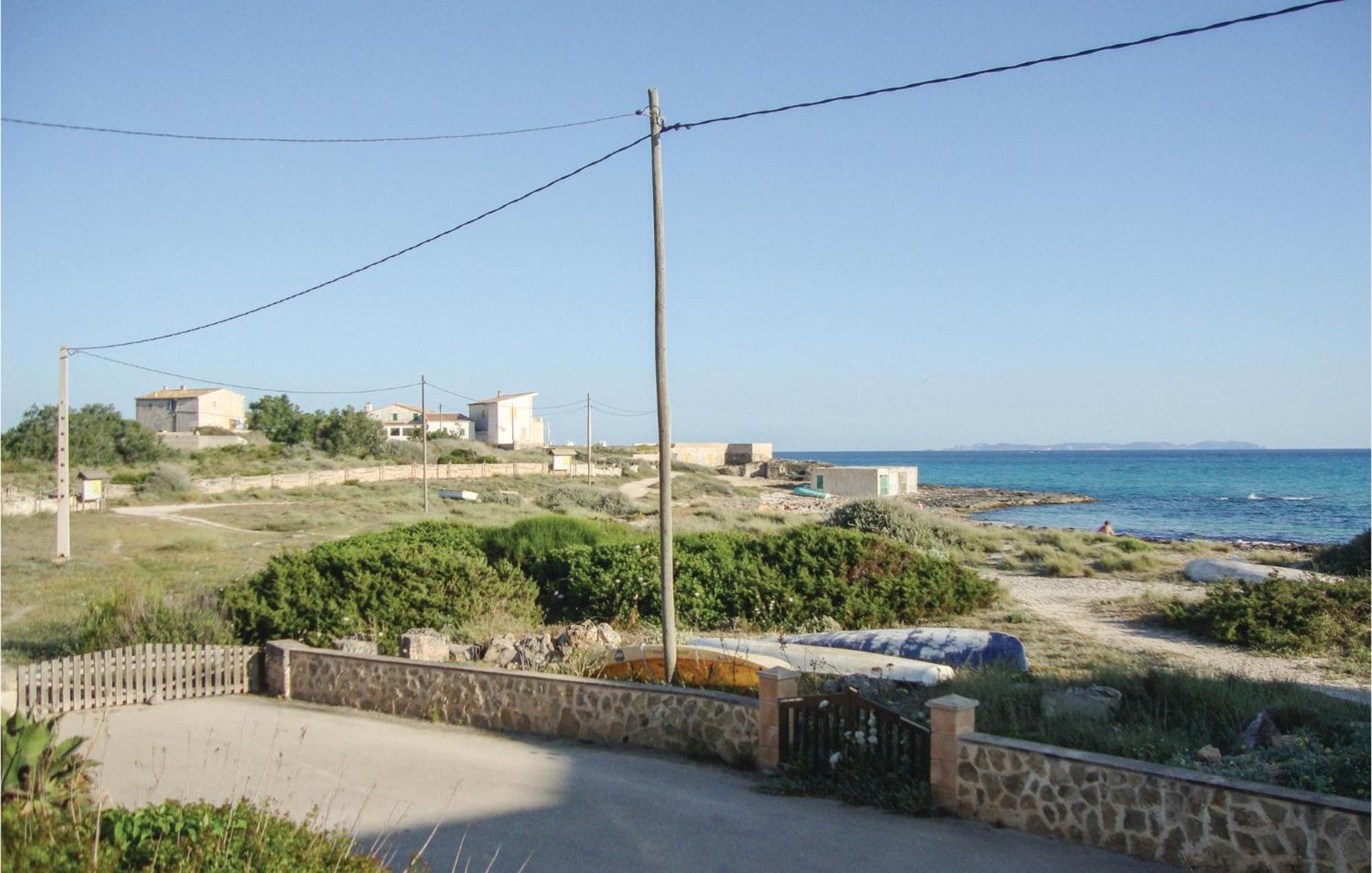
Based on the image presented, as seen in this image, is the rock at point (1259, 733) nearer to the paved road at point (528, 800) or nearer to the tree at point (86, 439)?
the paved road at point (528, 800)

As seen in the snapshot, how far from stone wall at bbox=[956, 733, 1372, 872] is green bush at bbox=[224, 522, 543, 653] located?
33.0 feet

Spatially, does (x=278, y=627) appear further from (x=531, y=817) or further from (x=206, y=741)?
(x=531, y=817)

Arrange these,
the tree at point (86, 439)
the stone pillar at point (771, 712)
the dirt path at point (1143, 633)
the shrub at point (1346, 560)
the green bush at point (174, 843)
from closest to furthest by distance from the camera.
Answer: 1. the green bush at point (174, 843)
2. the stone pillar at point (771, 712)
3. the dirt path at point (1143, 633)
4. the shrub at point (1346, 560)
5. the tree at point (86, 439)

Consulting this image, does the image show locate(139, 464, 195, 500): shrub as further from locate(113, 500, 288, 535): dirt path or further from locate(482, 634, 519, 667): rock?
locate(482, 634, 519, 667): rock

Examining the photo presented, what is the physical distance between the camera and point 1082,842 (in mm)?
7711

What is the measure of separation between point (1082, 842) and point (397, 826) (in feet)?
17.1

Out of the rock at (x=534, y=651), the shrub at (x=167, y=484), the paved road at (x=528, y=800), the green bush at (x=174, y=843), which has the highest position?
the shrub at (x=167, y=484)

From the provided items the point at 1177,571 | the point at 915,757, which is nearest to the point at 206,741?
the point at 915,757

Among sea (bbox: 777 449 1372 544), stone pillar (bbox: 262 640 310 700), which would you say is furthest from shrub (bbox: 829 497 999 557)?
sea (bbox: 777 449 1372 544)

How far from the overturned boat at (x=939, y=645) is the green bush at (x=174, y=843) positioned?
951 cm

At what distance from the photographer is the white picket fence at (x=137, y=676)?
13.0m

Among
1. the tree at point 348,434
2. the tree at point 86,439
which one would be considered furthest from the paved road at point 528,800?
the tree at point 348,434

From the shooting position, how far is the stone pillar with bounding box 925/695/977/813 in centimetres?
845

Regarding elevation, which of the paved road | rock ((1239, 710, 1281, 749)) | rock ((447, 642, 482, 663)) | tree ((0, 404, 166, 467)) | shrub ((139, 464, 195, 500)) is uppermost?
tree ((0, 404, 166, 467))
